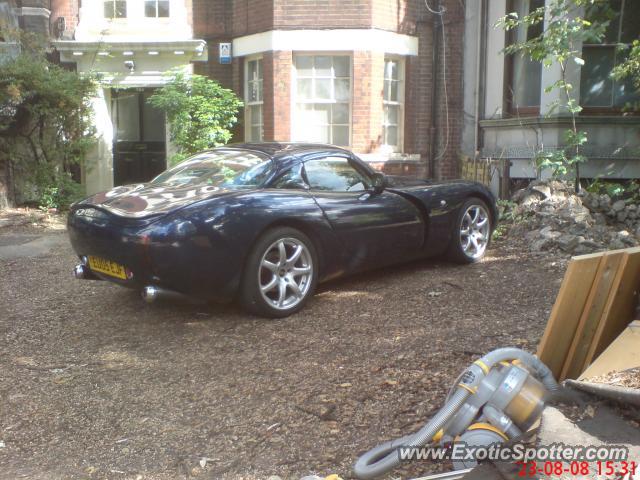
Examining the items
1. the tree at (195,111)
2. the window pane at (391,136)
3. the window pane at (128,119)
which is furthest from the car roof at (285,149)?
the window pane at (128,119)

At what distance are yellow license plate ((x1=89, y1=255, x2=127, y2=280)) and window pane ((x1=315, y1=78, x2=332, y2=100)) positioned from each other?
7845 millimetres

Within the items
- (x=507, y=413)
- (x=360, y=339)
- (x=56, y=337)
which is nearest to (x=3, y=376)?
(x=56, y=337)

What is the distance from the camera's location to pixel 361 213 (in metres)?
5.77

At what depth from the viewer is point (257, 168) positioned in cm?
550

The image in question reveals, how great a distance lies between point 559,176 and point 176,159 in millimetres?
6485

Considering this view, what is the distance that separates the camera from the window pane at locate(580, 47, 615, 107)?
1076cm

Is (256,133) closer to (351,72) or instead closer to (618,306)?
(351,72)

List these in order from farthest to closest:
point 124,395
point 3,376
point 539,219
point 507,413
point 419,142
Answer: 1. point 419,142
2. point 539,219
3. point 3,376
4. point 124,395
5. point 507,413

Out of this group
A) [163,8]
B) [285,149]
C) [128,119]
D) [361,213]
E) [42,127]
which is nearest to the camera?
[361,213]

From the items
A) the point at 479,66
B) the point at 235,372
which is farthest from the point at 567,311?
the point at 479,66

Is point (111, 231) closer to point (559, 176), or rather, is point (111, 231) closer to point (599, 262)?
point (599, 262)

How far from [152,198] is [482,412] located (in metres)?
3.19

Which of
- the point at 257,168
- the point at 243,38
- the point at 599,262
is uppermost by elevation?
the point at 243,38

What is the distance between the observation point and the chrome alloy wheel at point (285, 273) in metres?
5.11
